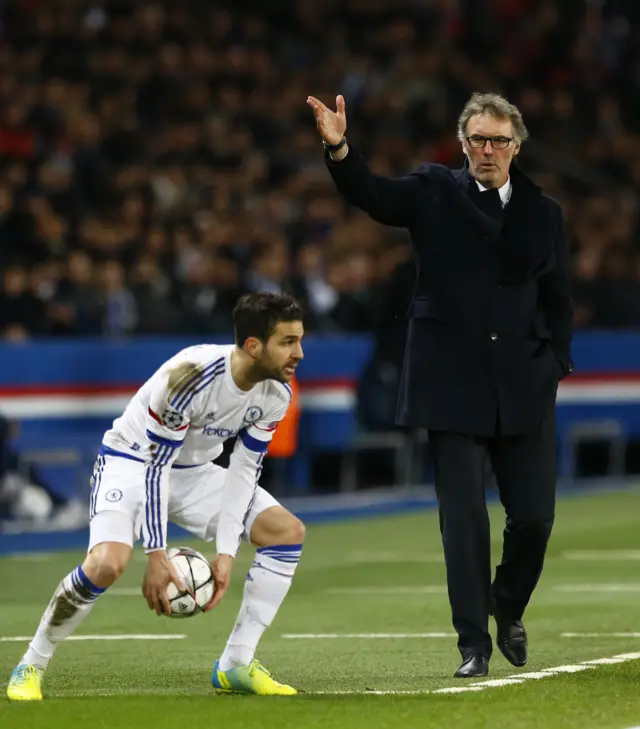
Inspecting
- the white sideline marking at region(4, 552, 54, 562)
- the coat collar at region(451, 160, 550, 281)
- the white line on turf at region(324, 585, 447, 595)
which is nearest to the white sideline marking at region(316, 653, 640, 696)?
the coat collar at region(451, 160, 550, 281)

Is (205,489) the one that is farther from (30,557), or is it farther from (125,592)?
(30,557)

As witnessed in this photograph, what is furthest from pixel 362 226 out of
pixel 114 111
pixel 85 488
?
pixel 85 488

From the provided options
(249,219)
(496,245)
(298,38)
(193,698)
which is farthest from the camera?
(298,38)

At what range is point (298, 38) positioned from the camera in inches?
961

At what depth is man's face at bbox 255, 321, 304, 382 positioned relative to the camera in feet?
25.0

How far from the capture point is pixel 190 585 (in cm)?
748

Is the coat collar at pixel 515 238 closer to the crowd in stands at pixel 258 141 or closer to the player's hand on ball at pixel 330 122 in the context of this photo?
the player's hand on ball at pixel 330 122

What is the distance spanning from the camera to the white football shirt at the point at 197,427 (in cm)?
761

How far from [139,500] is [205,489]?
39 centimetres

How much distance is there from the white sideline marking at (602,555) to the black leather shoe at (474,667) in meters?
6.00

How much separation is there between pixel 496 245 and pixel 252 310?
1239 mm

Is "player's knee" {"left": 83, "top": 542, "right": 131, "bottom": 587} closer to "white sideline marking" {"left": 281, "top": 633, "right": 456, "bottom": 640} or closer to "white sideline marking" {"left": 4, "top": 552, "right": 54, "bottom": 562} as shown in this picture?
"white sideline marking" {"left": 281, "top": 633, "right": 456, "bottom": 640}

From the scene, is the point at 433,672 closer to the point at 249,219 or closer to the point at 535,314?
the point at 535,314

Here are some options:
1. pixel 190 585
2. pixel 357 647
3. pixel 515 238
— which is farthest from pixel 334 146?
pixel 357 647
